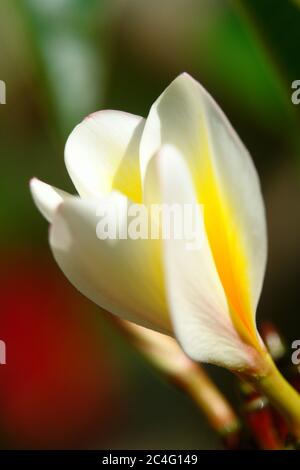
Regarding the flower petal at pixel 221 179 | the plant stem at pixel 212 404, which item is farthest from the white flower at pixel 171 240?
the plant stem at pixel 212 404

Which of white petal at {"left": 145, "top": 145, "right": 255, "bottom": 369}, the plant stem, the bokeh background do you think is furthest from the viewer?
the bokeh background

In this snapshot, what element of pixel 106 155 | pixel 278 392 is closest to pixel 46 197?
pixel 106 155

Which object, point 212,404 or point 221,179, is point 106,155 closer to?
point 221,179

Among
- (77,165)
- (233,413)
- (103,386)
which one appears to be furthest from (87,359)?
(77,165)

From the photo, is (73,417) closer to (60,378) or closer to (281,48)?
(60,378)

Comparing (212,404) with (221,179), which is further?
(212,404)

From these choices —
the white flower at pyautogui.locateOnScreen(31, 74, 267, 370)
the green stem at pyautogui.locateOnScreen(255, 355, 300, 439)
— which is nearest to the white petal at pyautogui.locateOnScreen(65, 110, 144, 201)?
the white flower at pyautogui.locateOnScreen(31, 74, 267, 370)

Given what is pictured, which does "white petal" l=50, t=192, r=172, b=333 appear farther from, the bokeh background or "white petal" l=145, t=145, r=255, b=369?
the bokeh background
